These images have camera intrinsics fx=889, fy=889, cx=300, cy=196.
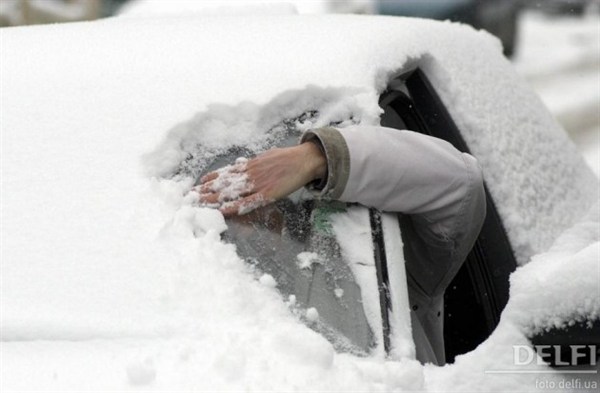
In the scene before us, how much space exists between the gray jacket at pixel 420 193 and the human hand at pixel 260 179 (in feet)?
0.15

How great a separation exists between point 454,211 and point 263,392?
920 millimetres

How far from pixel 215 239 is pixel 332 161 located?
32cm

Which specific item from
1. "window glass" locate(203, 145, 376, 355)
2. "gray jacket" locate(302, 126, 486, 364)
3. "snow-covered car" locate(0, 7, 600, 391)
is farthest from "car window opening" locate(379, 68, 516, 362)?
"window glass" locate(203, 145, 376, 355)

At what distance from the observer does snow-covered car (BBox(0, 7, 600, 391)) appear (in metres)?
1.54

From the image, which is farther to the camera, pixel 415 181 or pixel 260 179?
pixel 415 181

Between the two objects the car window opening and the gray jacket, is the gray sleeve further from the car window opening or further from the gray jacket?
the car window opening

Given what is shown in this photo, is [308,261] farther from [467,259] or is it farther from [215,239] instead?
[467,259]

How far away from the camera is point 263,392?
56.7 inches

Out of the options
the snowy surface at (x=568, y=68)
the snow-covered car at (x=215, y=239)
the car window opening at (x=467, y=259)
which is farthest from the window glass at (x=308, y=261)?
the snowy surface at (x=568, y=68)

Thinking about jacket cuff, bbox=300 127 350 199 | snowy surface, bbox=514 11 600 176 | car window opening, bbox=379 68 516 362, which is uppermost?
jacket cuff, bbox=300 127 350 199

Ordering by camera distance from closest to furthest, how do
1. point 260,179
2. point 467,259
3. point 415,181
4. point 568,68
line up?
point 260,179 → point 415,181 → point 467,259 → point 568,68

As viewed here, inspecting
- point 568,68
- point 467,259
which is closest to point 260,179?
point 467,259

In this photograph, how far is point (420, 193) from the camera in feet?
6.87

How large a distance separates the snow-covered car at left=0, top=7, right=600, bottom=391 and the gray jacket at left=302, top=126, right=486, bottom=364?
66 mm
